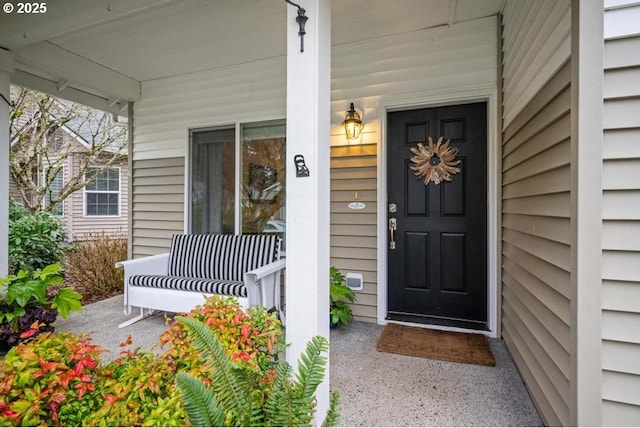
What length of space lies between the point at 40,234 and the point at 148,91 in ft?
9.34

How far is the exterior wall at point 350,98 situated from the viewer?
283 centimetres

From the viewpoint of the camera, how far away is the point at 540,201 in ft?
5.79

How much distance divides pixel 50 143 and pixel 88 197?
1998 mm

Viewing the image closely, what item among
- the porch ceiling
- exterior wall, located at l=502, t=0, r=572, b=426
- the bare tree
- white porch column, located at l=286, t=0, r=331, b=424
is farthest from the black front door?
the bare tree

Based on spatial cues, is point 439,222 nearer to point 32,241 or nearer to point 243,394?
point 243,394

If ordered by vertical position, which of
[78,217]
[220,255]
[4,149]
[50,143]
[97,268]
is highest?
[50,143]

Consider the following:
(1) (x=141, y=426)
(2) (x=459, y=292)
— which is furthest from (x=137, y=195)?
(2) (x=459, y=292)

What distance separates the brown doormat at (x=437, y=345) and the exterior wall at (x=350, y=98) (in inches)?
16.8

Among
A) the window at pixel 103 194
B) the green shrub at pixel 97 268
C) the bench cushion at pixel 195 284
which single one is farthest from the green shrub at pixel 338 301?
the window at pixel 103 194

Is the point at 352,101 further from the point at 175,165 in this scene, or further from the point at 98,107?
the point at 98,107

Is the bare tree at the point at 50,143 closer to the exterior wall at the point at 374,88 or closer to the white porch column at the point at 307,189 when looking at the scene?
the exterior wall at the point at 374,88

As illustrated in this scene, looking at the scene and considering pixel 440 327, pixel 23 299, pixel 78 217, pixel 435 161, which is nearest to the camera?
pixel 23 299

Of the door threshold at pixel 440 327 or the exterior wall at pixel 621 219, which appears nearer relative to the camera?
the exterior wall at pixel 621 219

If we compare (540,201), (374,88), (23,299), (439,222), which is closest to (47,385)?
(23,299)
